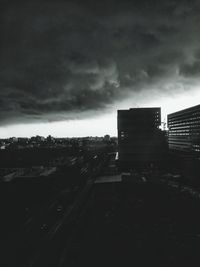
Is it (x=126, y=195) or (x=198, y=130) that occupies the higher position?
(x=198, y=130)

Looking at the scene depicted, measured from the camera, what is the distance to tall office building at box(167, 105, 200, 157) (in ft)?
301

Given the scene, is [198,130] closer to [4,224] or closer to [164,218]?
[164,218]

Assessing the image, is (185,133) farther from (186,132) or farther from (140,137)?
(140,137)

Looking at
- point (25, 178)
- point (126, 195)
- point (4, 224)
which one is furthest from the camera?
point (25, 178)

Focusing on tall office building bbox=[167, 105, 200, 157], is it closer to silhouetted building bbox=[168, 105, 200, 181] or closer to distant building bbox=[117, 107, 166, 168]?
silhouetted building bbox=[168, 105, 200, 181]

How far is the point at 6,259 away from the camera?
60.9ft

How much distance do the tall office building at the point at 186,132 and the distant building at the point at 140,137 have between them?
58.5 ft

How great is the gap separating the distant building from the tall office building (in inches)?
703

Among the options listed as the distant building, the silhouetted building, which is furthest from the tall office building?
the distant building

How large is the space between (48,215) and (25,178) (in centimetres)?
1876

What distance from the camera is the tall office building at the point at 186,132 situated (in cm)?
9175

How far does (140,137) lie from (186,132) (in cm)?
3692

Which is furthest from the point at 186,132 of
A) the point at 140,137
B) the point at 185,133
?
the point at 140,137

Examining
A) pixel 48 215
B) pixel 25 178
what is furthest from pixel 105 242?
pixel 25 178
